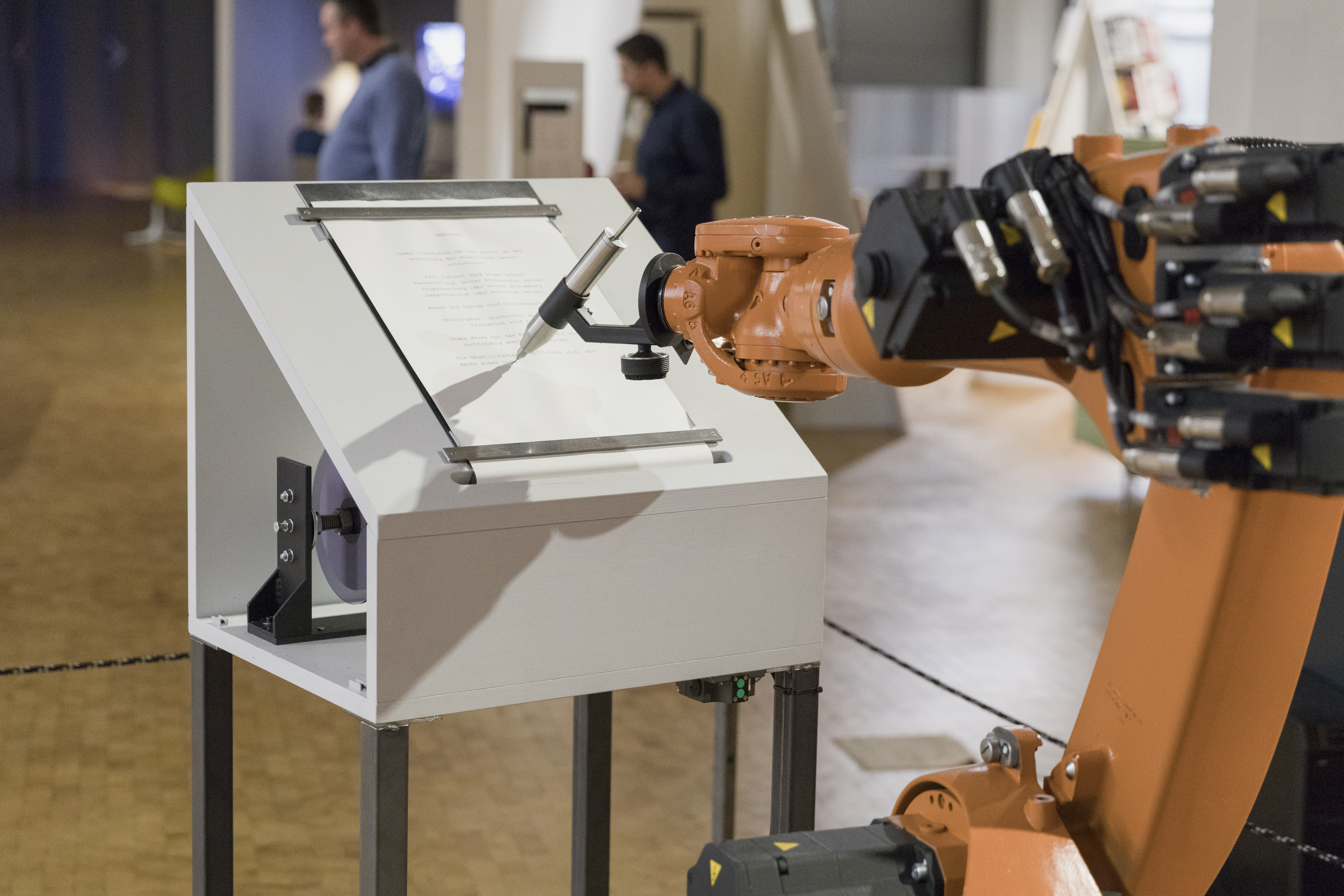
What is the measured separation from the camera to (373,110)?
5258 mm

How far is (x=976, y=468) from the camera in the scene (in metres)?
7.02

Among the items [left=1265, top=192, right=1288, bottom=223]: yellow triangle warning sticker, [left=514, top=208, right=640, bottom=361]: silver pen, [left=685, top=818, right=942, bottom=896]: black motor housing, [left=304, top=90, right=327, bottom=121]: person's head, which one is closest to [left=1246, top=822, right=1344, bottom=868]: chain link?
[left=685, top=818, right=942, bottom=896]: black motor housing

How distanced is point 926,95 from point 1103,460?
778cm

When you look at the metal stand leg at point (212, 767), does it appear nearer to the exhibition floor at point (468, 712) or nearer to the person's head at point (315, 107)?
the exhibition floor at point (468, 712)

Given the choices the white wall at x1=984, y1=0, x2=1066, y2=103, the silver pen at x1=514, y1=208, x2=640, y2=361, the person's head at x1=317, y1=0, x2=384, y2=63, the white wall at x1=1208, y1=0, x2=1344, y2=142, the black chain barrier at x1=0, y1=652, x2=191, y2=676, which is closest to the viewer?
the silver pen at x1=514, y1=208, x2=640, y2=361

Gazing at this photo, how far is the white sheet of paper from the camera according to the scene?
1739 mm

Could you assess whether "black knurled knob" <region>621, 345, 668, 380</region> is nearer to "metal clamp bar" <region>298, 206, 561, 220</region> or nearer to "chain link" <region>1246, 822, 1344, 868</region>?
"metal clamp bar" <region>298, 206, 561, 220</region>

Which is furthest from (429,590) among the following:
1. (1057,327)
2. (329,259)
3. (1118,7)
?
(1118,7)

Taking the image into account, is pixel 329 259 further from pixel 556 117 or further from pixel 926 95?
pixel 926 95

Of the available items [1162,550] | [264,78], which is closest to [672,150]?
[1162,550]

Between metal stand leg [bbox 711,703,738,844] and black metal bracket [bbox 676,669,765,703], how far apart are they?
0.26 metres

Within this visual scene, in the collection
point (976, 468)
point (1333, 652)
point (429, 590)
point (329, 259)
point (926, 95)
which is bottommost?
point (976, 468)

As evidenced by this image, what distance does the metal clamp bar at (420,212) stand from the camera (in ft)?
6.09

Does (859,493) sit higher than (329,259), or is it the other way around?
(329,259)
